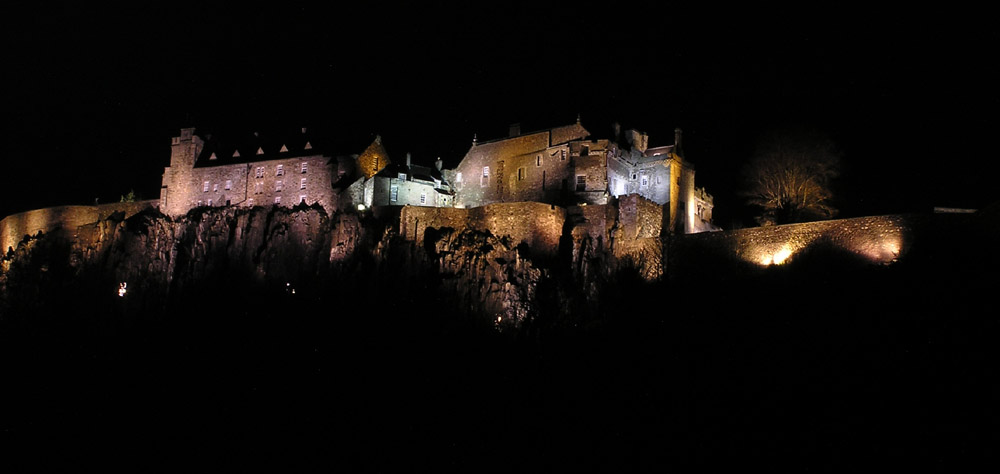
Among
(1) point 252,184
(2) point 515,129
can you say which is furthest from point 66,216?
(2) point 515,129

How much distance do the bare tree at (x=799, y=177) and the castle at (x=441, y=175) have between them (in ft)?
15.8

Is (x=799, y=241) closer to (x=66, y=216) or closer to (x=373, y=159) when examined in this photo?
(x=373, y=159)

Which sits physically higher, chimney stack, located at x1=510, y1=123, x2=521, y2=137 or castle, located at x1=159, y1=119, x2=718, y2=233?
chimney stack, located at x1=510, y1=123, x2=521, y2=137

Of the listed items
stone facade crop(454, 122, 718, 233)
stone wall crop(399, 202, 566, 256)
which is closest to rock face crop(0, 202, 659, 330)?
stone wall crop(399, 202, 566, 256)

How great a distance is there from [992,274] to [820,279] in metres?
6.31

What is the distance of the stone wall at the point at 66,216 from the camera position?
57.5 meters

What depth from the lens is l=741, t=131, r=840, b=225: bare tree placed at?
45750mm

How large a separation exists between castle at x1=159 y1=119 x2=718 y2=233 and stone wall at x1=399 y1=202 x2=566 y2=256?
4724mm

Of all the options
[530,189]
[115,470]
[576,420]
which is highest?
[530,189]

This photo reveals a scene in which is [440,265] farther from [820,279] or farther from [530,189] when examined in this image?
[820,279]

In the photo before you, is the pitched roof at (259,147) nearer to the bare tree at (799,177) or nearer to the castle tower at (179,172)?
the castle tower at (179,172)

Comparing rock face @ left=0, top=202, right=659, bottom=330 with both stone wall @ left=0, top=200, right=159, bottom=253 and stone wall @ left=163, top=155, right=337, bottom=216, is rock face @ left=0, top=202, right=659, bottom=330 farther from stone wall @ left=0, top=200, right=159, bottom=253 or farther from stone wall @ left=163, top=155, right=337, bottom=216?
stone wall @ left=163, top=155, right=337, bottom=216

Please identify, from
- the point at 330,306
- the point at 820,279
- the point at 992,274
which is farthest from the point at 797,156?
the point at 330,306

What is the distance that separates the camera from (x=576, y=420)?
3453 centimetres
